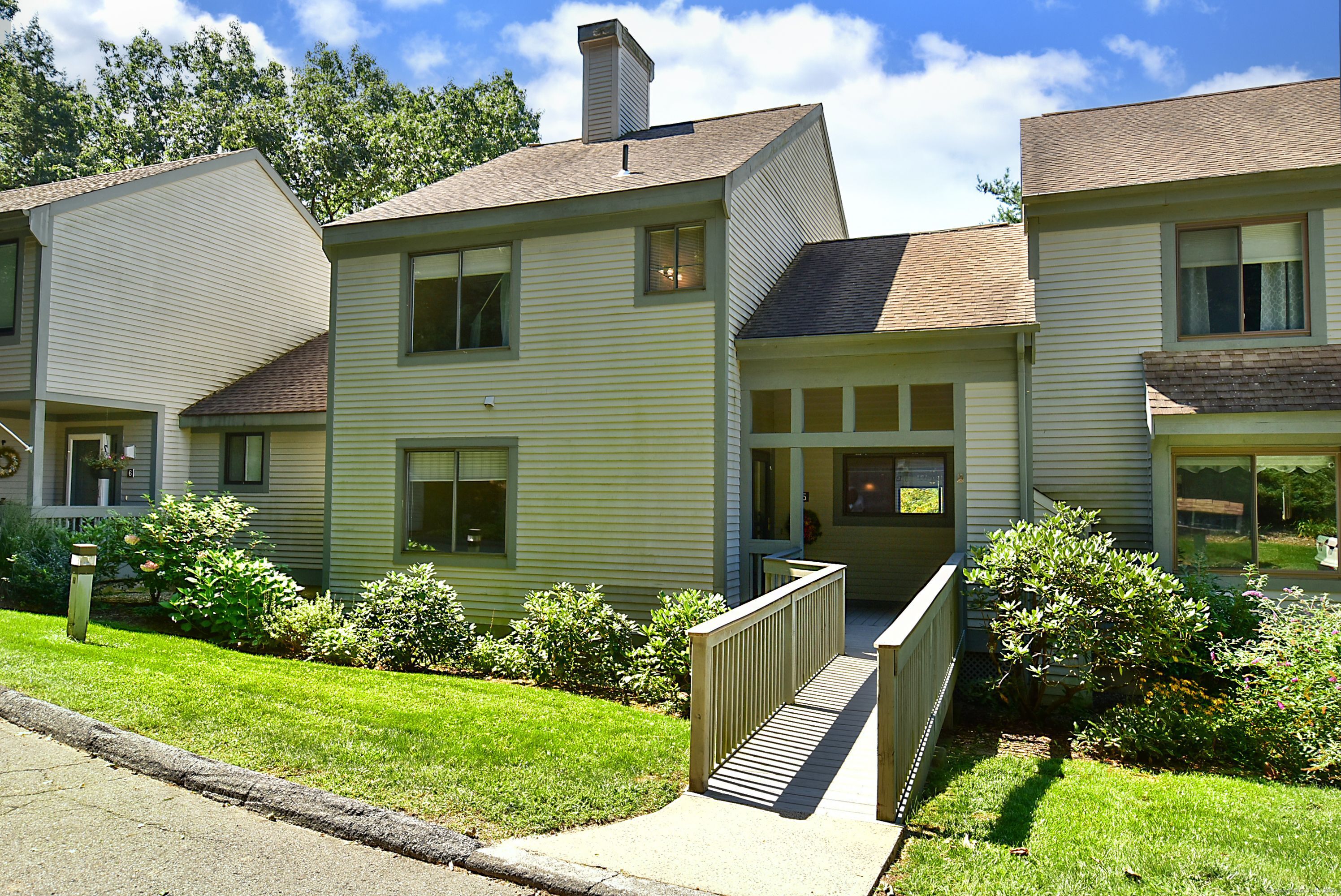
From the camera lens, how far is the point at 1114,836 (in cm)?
495

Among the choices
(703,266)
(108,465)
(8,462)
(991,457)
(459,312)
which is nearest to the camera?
(991,457)

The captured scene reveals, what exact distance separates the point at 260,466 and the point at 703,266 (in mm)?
9671

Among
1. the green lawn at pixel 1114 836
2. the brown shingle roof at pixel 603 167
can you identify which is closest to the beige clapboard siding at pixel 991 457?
the green lawn at pixel 1114 836

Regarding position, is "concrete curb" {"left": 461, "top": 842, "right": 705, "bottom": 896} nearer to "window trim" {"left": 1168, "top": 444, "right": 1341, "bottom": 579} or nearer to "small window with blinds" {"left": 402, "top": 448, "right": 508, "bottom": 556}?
"small window with blinds" {"left": 402, "top": 448, "right": 508, "bottom": 556}

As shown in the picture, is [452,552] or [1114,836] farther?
[452,552]

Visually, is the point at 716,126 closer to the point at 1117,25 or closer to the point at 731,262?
the point at 731,262

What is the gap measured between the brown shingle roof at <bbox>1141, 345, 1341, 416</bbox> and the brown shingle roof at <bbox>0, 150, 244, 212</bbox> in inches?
618

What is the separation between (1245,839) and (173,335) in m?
17.0

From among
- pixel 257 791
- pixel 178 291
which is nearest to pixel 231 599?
pixel 257 791

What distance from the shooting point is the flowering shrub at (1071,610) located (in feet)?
24.4

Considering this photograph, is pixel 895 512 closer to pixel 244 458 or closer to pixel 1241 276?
pixel 1241 276

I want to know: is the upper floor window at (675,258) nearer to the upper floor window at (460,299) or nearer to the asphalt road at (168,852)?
the upper floor window at (460,299)

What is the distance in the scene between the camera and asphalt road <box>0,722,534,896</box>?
3811 mm

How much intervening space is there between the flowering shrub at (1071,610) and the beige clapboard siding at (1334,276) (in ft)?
11.1
